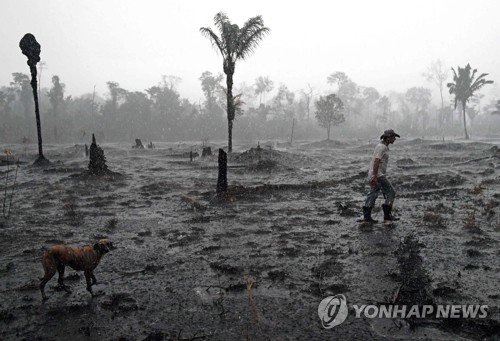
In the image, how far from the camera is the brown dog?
3752mm

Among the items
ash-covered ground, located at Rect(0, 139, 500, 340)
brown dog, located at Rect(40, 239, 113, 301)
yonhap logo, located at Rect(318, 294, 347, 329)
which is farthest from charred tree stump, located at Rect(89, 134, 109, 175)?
yonhap logo, located at Rect(318, 294, 347, 329)

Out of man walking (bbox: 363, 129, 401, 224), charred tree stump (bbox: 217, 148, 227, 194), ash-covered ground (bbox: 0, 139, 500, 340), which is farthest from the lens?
charred tree stump (bbox: 217, 148, 227, 194)

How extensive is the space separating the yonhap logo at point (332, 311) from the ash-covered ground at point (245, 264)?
79mm

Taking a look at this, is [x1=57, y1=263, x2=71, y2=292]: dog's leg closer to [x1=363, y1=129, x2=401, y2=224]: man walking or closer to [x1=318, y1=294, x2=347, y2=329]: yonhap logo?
[x1=318, y1=294, x2=347, y2=329]: yonhap logo

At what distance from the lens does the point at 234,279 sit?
4379 millimetres

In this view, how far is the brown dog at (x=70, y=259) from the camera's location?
12.3 feet

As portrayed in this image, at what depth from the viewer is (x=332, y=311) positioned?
11.8 feet

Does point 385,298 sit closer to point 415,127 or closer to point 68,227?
point 68,227

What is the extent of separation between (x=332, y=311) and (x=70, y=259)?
10.0ft

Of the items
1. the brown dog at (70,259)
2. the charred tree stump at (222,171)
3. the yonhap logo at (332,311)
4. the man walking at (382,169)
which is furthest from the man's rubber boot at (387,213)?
the brown dog at (70,259)

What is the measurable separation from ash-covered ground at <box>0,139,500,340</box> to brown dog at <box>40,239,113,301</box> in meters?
0.28

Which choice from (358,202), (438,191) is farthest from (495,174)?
(358,202)

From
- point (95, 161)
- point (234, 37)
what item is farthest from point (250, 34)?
point (95, 161)

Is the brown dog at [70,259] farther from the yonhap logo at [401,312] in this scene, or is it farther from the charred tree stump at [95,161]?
the charred tree stump at [95,161]
